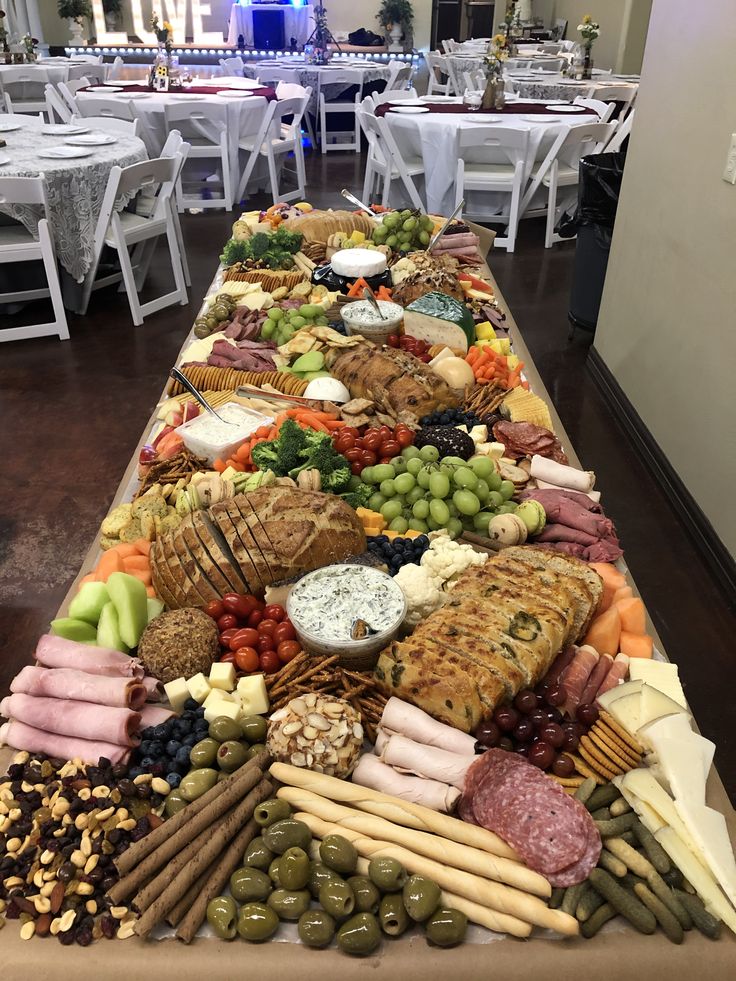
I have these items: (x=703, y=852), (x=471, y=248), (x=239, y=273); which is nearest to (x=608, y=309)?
(x=471, y=248)

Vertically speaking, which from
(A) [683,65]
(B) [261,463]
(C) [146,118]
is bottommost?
(B) [261,463]

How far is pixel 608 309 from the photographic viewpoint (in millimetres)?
4477

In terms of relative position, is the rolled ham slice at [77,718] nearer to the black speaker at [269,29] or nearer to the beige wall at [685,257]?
the beige wall at [685,257]

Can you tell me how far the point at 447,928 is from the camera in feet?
3.90

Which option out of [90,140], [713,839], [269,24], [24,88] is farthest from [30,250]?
[269,24]

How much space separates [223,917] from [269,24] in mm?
15574

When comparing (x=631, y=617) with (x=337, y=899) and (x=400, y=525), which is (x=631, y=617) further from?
(x=337, y=899)

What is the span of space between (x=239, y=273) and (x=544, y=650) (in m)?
2.85

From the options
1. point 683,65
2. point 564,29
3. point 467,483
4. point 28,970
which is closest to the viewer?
point 28,970

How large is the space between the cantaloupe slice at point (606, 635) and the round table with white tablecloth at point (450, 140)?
5.72 meters

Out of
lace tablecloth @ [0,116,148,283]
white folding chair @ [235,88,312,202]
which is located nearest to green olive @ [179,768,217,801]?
lace tablecloth @ [0,116,148,283]

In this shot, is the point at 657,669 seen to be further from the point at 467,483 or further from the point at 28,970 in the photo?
the point at 28,970

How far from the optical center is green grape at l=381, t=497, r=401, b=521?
2.11 meters

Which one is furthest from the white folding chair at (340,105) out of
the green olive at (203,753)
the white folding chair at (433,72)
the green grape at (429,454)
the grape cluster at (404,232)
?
the green olive at (203,753)
